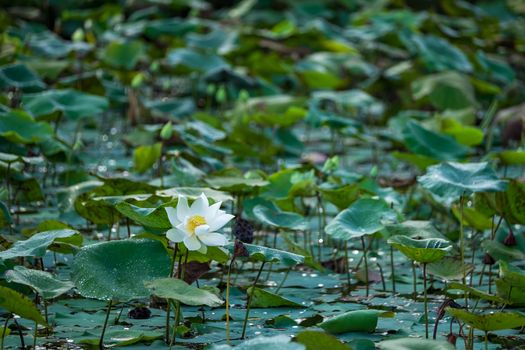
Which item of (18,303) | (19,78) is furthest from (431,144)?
(18,303)

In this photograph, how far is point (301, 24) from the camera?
731 cm

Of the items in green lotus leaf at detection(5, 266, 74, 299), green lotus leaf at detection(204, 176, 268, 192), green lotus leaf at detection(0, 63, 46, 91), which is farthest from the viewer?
green lotus leaf at detection(0, 63, 46, 91)

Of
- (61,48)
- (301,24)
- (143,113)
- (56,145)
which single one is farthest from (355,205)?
(301,24)

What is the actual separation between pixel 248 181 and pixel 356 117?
2.82 meters

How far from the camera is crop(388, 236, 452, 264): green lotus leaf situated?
6.77ft

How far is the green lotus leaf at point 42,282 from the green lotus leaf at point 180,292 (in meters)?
0.18

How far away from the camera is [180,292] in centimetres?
191

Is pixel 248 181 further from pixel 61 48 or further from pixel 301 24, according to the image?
pixel 301 24

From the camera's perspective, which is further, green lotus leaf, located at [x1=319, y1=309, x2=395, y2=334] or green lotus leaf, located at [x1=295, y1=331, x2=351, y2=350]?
green lotus leaf, located at [x1=319, y1=309, x2=395, y2=334]

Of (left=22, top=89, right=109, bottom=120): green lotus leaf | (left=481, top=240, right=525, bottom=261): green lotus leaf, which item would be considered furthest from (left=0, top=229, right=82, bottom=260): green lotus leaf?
(left=22, top=89, right=109, bottom=120): green lotus leaf

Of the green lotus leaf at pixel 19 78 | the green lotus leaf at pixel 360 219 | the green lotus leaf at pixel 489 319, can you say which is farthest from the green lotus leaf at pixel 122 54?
the green lotus leaf at pixel 489 319

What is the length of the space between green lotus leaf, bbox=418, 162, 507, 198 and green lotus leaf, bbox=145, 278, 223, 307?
802mm

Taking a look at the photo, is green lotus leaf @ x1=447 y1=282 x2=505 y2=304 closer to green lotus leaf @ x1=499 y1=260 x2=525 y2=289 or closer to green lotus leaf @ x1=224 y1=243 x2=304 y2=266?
green lotus leaf @ x1=499 y1=260 x2=525 y2=289

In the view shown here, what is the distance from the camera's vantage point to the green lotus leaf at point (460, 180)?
2.45 m
